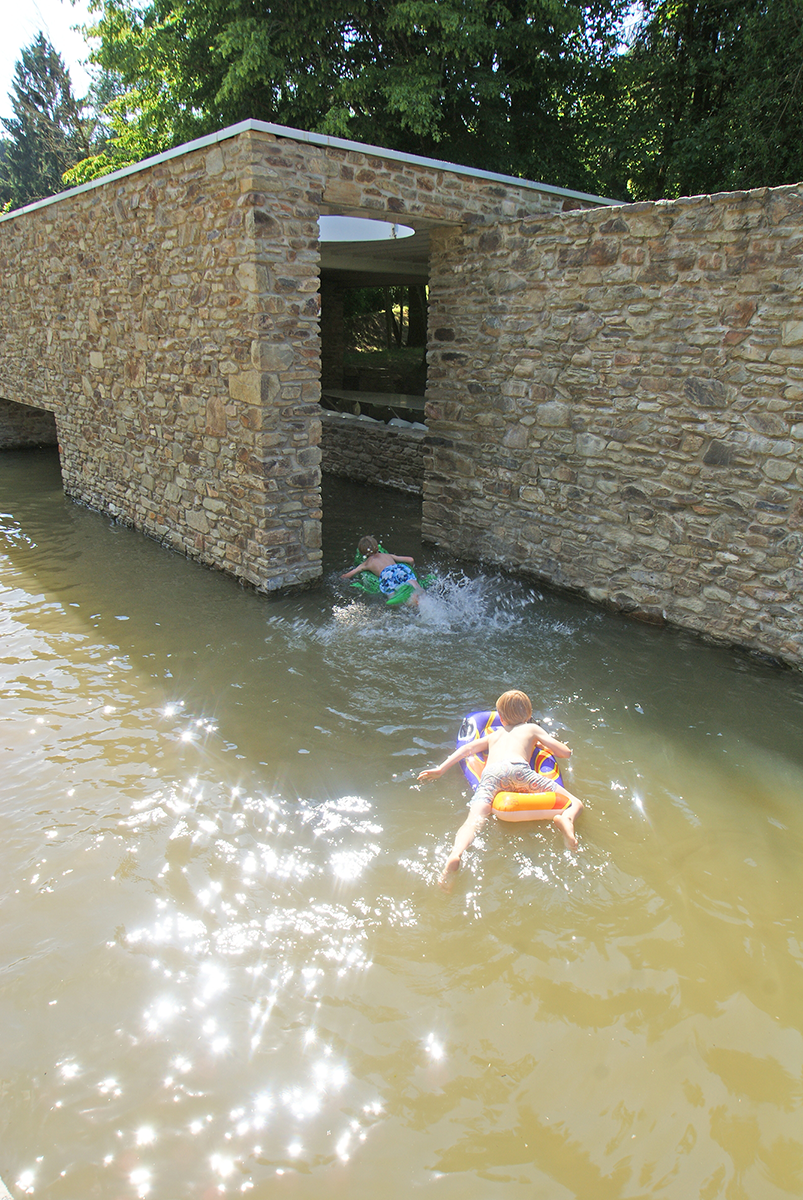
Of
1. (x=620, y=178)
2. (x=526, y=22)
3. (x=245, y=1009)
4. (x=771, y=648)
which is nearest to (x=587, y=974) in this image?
(x=245, y=1009)

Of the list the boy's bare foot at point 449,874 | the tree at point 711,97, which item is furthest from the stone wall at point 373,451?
the boy's bare foot at point 449,874

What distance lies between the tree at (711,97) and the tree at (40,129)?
27.8 meters

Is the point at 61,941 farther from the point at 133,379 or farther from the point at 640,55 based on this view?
the point at 640,55

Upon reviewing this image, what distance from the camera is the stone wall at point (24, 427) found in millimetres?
14570

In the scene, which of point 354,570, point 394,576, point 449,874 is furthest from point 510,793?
point 354,570

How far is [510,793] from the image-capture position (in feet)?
13.3

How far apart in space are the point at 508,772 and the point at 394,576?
10.8 feet

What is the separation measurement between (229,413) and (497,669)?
359 cm

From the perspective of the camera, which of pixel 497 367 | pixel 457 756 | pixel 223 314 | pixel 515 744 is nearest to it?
pixel 515 744

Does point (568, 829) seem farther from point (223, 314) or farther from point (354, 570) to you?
point (223, 314)

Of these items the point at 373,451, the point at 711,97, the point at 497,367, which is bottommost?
the point at 373,451

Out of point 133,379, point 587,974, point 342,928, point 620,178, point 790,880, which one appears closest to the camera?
point 587,974

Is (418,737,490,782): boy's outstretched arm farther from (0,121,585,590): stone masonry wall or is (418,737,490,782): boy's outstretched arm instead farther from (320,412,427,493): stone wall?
(320,412,427,493): stone wall

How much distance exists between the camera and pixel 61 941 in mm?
3299
